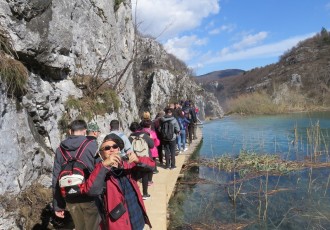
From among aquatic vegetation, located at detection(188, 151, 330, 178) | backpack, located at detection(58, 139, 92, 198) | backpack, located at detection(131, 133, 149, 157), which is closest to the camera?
backpack, located at detection(58, 139, 92, 198)

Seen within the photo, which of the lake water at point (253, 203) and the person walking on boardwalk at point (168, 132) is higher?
the person walking on boardwalk at point (168, 132)

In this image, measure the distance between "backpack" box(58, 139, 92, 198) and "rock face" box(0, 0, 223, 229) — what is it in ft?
5.50

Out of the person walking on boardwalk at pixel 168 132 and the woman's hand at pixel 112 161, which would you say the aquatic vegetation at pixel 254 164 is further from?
the woman's hand at pixel 112 161

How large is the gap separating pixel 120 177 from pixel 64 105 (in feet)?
16.4

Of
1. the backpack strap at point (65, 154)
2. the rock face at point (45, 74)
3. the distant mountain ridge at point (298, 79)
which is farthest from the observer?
the distant mountain ridge at point (298, 79)

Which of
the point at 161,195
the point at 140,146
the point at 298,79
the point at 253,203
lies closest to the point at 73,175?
the point at 140,146

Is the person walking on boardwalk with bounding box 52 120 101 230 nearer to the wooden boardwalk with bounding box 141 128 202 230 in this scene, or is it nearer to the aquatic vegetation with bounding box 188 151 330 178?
the wooden boardwalk with bounding box 141 128 202 230

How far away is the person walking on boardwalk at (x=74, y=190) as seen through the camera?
374cm

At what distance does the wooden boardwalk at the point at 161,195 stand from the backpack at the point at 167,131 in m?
0.98

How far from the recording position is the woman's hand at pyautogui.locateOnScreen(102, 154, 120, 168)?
3.02 meters

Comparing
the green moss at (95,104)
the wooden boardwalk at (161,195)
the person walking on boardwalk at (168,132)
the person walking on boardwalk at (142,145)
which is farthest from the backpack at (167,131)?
the person walking on boardwalk at (142,145)

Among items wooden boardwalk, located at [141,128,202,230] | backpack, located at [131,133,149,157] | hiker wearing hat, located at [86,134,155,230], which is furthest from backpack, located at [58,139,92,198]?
backpack, located at [131,133,149,157]

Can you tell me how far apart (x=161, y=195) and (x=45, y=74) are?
11.7 ft

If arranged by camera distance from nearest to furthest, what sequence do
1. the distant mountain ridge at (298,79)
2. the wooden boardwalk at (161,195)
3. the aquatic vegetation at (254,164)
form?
1. the wooden boardwalk at (161,195)
2. the aquatic vegetation at (254,164)
3. the distant mountain ridge at (298,79)
